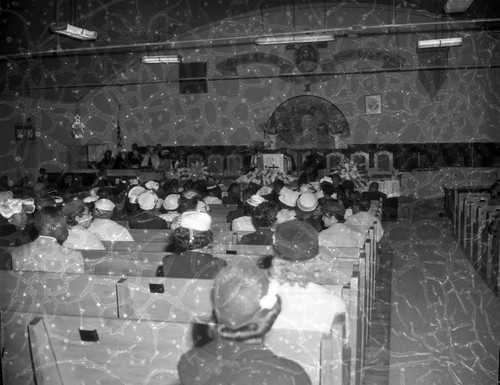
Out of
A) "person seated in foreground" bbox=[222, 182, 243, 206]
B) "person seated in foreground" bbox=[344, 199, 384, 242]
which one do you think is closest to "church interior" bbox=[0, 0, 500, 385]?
"person seated in foreground" bbox=[222, 182, 243, 206]

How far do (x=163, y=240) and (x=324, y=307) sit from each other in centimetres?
211

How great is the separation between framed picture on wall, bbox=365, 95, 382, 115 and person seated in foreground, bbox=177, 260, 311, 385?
1150cm

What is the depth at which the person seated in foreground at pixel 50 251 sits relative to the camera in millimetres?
3012

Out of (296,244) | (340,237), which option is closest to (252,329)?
(296,244)

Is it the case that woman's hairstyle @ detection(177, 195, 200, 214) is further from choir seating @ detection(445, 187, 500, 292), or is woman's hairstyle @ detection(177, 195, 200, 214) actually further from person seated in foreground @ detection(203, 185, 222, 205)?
choir seating @ detection(445, 187, 500, 292)

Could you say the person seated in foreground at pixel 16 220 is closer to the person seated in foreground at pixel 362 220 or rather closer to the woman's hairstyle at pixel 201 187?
the woman's hairstyle at pixel 201 187

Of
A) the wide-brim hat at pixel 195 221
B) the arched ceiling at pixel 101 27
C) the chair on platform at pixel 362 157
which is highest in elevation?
the arched ceiling at pixel 101 27

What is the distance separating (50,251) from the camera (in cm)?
301

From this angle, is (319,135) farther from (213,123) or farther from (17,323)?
(17,323)

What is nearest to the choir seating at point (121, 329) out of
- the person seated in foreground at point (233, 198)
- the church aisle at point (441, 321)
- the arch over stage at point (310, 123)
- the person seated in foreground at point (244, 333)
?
the person seated in foreground at point (244, 333)

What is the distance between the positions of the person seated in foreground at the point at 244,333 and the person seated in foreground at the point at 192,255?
130cm

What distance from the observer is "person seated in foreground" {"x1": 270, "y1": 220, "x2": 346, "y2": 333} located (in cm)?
219

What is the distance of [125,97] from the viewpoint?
13.6 m

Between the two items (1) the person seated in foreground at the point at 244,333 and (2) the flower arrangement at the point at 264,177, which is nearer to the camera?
(1) the person seated in foreground at the point at 244,333
